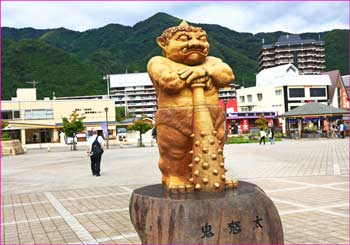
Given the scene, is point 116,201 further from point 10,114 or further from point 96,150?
point 10,114

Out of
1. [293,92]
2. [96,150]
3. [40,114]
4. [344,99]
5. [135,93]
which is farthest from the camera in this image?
[135,93]

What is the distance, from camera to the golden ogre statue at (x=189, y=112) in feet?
12.9

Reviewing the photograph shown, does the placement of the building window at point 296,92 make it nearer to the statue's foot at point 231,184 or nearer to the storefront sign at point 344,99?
the storefront sign at point 344,99

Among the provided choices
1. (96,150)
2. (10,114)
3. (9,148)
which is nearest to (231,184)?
(96,150)

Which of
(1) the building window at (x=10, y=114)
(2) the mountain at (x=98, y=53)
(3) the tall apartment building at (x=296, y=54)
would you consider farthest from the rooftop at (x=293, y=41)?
(1) the building window at (x=10, y=114)

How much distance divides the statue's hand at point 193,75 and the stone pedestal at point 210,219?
1.24m

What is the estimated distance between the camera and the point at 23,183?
1223 cm

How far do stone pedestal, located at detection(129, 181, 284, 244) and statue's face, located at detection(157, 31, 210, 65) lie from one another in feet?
5.15

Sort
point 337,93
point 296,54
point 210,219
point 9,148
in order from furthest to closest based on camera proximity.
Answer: point 296,54 → point 337,93 → point 9,148 → point 210,219

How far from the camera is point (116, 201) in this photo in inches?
337

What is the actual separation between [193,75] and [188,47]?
39cm

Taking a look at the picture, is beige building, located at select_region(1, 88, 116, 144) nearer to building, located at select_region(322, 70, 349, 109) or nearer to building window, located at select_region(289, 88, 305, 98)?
building window, located at select_region(289, 88, 305, 98)

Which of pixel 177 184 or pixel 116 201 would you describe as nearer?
pixel 177 184

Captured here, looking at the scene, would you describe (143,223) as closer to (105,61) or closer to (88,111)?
(88,111)
